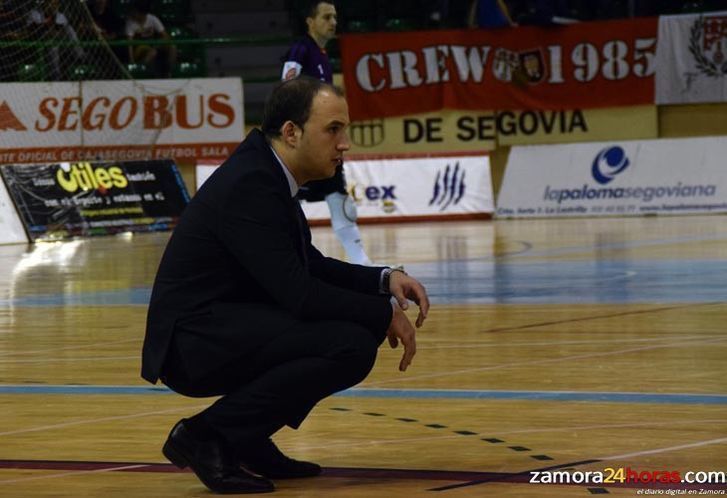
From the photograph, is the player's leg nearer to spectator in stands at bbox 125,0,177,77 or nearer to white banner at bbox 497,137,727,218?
white banner at bbox 497,137,727,218

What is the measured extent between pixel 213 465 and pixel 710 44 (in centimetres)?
1812

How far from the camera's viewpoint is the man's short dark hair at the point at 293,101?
13.2ft

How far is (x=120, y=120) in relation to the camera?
2103 cm

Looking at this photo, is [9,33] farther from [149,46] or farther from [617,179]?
[617,179]

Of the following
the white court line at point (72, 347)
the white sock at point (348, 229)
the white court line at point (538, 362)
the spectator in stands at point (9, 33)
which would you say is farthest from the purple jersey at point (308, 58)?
the spectator in stands at point (9, 33)

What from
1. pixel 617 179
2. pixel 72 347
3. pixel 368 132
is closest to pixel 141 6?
pixel 368 132

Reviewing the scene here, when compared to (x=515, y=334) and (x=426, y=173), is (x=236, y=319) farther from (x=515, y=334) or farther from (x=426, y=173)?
(x=426, y=173)

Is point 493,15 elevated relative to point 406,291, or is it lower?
lower

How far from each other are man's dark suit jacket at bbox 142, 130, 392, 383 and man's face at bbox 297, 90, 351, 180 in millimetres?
97

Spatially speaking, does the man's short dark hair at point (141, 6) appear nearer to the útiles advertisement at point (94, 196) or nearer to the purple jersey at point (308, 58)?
the útiles advertisement at point (94, 196)

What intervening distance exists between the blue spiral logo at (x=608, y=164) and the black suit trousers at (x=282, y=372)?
17036mm

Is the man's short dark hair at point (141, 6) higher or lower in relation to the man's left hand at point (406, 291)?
lower

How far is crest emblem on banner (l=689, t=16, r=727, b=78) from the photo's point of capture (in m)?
20.8

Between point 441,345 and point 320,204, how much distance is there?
14.1 meters
